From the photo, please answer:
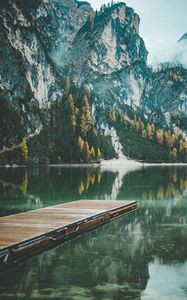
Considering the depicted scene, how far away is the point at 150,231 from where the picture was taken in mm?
26375

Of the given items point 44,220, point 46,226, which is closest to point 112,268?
point 46,226

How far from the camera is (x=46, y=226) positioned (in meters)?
22.6

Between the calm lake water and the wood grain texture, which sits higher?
the wood grain texture

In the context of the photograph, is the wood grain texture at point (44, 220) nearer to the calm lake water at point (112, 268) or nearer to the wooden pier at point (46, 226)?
the wooden pier at point (46, 226)

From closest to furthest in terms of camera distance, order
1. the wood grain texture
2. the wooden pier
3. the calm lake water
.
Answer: the calm lake water → the wooden pier → the wood grain texture

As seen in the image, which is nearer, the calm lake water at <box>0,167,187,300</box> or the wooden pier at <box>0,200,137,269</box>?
the calm lake water at <box>0,167,187,300</box>

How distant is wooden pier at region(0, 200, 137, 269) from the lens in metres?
18.0

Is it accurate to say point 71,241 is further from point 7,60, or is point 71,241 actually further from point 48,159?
point 7,60

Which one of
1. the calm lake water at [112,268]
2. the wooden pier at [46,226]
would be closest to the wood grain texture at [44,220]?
the wooden pier at [46,226]

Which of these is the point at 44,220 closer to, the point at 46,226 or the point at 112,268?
the point at 46,226

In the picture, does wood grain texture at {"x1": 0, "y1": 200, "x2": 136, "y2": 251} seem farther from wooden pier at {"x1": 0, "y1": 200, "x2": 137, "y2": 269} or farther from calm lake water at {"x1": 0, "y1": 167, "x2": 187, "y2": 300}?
calm lake water at {"x1": 0, "y1": 167, "x2": 187, "y2": 300}

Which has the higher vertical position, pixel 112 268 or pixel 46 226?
pixel 46 226

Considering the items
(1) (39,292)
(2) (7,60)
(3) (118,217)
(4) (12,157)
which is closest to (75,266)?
(1) (39,292)

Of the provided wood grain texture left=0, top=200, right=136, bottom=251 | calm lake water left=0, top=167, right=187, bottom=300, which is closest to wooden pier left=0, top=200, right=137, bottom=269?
wood grain texture left=0, top=200, right=136, bottom=251
